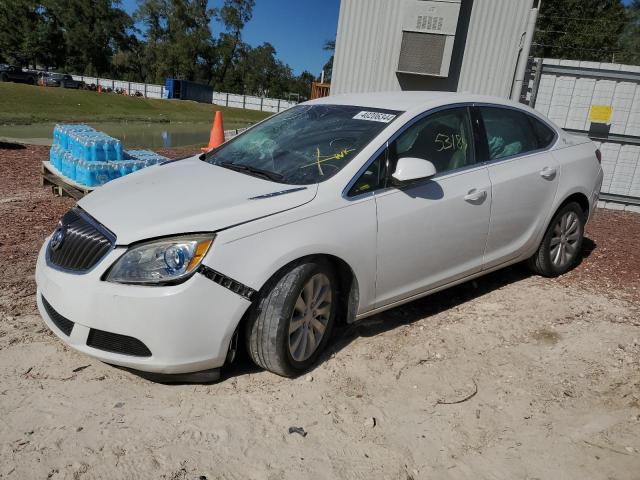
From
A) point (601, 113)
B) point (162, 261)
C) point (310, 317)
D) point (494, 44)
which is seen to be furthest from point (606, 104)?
point (162, 261)

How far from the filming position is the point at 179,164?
375cm

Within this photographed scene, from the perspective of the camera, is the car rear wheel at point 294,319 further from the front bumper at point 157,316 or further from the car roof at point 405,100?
the car roof at point 405,100

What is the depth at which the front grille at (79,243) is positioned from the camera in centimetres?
270

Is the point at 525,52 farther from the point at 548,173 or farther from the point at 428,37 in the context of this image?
the point at 548,173

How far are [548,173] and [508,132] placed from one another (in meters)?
0.49

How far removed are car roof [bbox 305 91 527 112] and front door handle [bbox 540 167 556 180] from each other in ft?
2.05

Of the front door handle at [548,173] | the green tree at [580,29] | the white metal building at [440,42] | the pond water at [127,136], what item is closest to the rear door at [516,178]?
the front door handle at [548,173]

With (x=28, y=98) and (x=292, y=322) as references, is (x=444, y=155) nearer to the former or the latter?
(x=292, y=322)

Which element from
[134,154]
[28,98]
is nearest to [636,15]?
[28,98]

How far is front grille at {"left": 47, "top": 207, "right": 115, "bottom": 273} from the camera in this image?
270 centimetres

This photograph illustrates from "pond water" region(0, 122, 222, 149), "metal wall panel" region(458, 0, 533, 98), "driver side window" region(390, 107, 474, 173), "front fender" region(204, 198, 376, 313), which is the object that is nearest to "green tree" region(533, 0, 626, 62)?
"pond water" region(0, 122, 222, 149)

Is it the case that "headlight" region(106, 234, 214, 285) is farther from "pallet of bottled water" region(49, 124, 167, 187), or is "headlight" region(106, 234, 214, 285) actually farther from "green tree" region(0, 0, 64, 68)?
"green tree" region(0, 0, 64, 68)

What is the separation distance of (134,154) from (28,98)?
889 inches

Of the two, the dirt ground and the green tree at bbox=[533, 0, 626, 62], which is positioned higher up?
the green tree at bbox=[533, 0, 626, 62]
